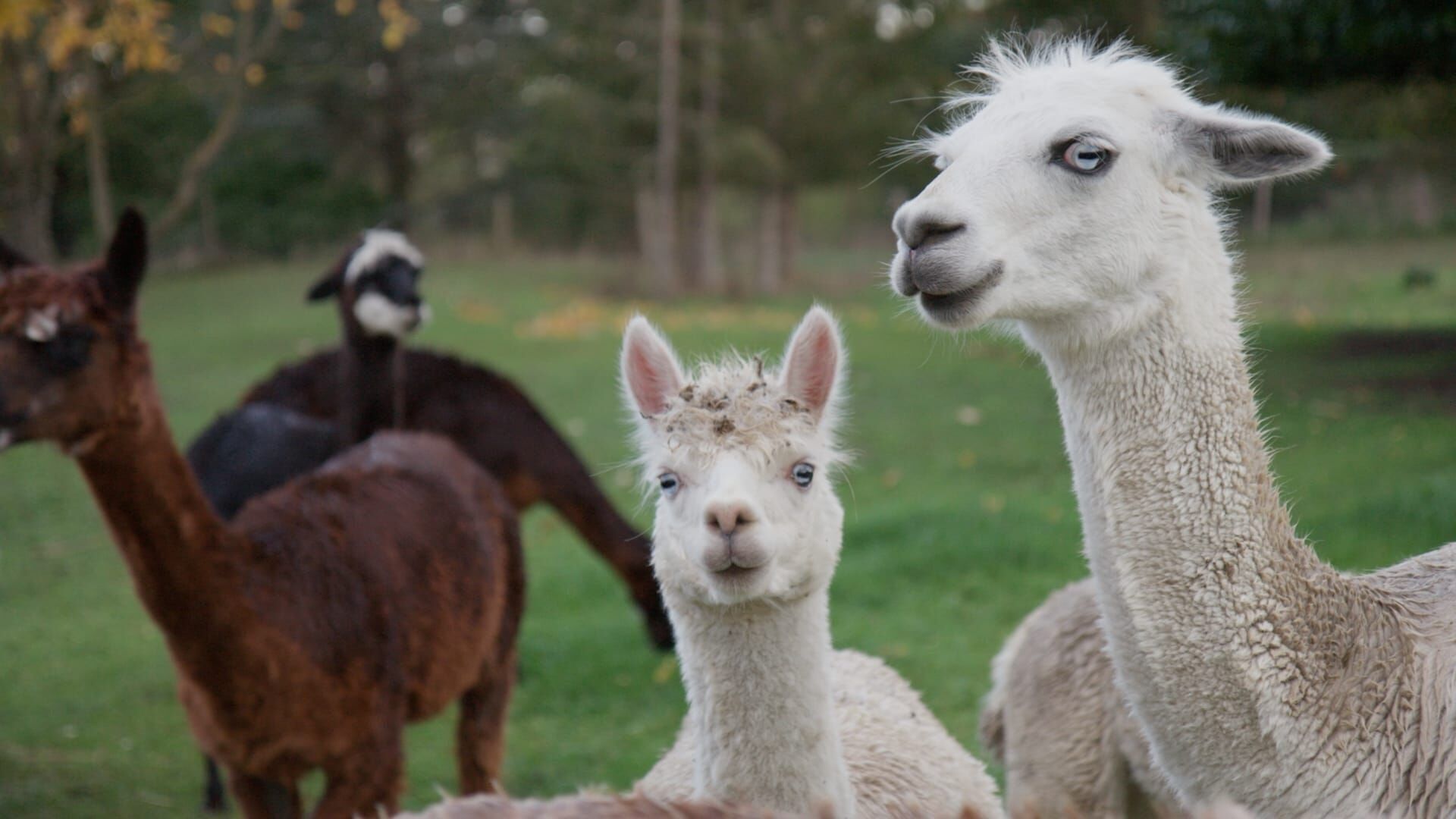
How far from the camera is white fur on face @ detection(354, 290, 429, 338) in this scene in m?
5.46

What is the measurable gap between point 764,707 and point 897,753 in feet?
2.32

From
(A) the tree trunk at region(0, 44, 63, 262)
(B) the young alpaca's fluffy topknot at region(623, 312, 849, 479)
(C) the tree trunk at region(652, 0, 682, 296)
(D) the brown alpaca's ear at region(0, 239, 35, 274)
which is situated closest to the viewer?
(B) the young alpaca's fluffy topknot at region(623, 312, 849, 479)

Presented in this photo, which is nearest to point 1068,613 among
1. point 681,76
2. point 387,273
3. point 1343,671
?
point 1343,671

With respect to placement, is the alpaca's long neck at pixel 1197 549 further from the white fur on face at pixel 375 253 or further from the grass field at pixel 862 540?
the white fur on face at pixel 375 253

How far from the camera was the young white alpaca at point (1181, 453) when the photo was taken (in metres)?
2.38

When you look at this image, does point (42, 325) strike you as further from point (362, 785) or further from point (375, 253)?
point (375, 253)

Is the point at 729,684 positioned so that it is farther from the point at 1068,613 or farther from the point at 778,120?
the point at 778,120

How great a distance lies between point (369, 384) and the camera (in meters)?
5.62

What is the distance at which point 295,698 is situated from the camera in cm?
340

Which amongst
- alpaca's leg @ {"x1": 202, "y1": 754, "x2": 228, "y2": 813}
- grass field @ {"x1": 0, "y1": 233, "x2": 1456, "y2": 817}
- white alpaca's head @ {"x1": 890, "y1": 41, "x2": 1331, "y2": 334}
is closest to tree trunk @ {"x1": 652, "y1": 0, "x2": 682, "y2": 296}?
grass field @ {"x1": 0, "y1": 233, "x2": 1456, "y2": 817}

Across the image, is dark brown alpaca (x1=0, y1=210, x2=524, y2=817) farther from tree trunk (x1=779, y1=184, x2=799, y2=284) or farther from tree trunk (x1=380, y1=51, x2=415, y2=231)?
tree trunk (x1=380, y1=51, x2=415, y2=231)

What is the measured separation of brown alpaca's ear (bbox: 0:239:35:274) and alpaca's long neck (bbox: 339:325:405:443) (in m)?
1.86

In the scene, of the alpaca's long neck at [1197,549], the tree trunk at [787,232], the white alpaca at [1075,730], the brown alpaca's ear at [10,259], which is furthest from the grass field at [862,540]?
the tree trunk at [787,232]

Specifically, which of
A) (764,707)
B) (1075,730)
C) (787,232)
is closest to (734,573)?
(764,707)
